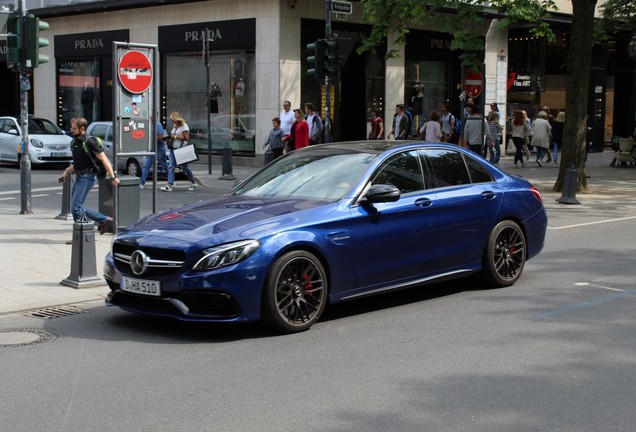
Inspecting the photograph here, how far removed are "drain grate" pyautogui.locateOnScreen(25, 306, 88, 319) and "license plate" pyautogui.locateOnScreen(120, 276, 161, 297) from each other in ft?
4.04

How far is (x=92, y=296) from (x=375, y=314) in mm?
3042

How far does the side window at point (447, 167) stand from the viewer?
29.3 feet

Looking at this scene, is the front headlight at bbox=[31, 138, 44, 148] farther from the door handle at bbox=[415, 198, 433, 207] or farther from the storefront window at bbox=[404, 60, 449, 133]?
the door handle at bbox=[415, 198, 433, 207]

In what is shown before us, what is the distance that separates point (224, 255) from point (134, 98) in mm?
6665

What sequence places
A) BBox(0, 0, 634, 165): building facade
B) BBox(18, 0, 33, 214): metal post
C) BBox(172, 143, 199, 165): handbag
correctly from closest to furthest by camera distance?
BBox(18, 0, 33, 214): metal post → BBox(172, 143, 199, 165): handbag → BBox(0, 0, 634, 165): building facade

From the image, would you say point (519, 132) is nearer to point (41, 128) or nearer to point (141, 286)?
point (41, 128)

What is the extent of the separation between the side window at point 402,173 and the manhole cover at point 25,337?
10.4 feet

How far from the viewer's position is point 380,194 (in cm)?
792

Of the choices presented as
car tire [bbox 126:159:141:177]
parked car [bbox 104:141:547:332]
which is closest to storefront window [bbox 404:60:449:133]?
car tire [bbox 126:159:141:177]

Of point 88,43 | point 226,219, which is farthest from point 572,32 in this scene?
point 88,43

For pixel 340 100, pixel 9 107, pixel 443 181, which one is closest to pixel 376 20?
pixel 340 100

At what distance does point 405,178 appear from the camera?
8.60 m

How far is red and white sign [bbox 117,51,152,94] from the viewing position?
12.7 meters

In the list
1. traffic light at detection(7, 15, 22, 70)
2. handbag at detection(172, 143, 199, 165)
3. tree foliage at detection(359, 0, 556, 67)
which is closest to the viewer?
traffic light at detection(7, 15, 22, 70)
